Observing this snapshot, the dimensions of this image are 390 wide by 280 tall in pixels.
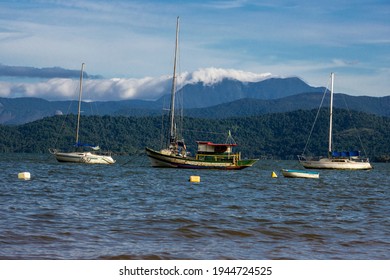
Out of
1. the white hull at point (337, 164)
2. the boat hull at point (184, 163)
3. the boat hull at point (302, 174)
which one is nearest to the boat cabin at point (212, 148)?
the boat hull at point (184, 163)

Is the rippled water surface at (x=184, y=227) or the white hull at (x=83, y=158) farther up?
the rippled water surface at (x=184, y=227)

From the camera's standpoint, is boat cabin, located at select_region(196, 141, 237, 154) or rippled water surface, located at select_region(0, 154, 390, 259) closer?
rippled water surface, located at select_region(0, 154, 390, 259)

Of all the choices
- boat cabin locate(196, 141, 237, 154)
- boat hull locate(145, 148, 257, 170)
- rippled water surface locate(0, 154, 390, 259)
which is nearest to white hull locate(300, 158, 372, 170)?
boat hull locate(145, 148, 257, 170)

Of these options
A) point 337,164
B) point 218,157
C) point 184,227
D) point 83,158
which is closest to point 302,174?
point 218,157

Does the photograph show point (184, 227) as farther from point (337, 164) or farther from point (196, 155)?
point (337, 164)

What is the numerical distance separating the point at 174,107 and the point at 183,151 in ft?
24.3

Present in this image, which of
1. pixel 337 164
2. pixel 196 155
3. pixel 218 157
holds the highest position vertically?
pixel 196 155

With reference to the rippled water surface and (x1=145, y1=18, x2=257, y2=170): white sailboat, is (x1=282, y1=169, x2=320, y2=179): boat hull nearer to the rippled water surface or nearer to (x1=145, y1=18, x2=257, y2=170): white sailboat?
(x1=145, y1=18, x2=257, y2=170): white sailboat

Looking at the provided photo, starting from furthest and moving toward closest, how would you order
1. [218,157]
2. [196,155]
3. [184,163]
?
[218,157], [196,155], [184,163]

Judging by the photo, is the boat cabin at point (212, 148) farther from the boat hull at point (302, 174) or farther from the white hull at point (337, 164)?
the white hull at point (337, 164)

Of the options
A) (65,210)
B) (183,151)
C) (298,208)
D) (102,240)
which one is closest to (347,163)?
(183,151)

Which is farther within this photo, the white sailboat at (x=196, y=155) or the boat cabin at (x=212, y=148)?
the boat cabin at (x=212, y=148)

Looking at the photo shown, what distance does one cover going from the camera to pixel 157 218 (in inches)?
1217

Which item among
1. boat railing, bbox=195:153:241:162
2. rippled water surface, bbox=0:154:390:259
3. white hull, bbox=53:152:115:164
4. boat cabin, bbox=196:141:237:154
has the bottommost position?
white hull, bbox=53:152:115:164
